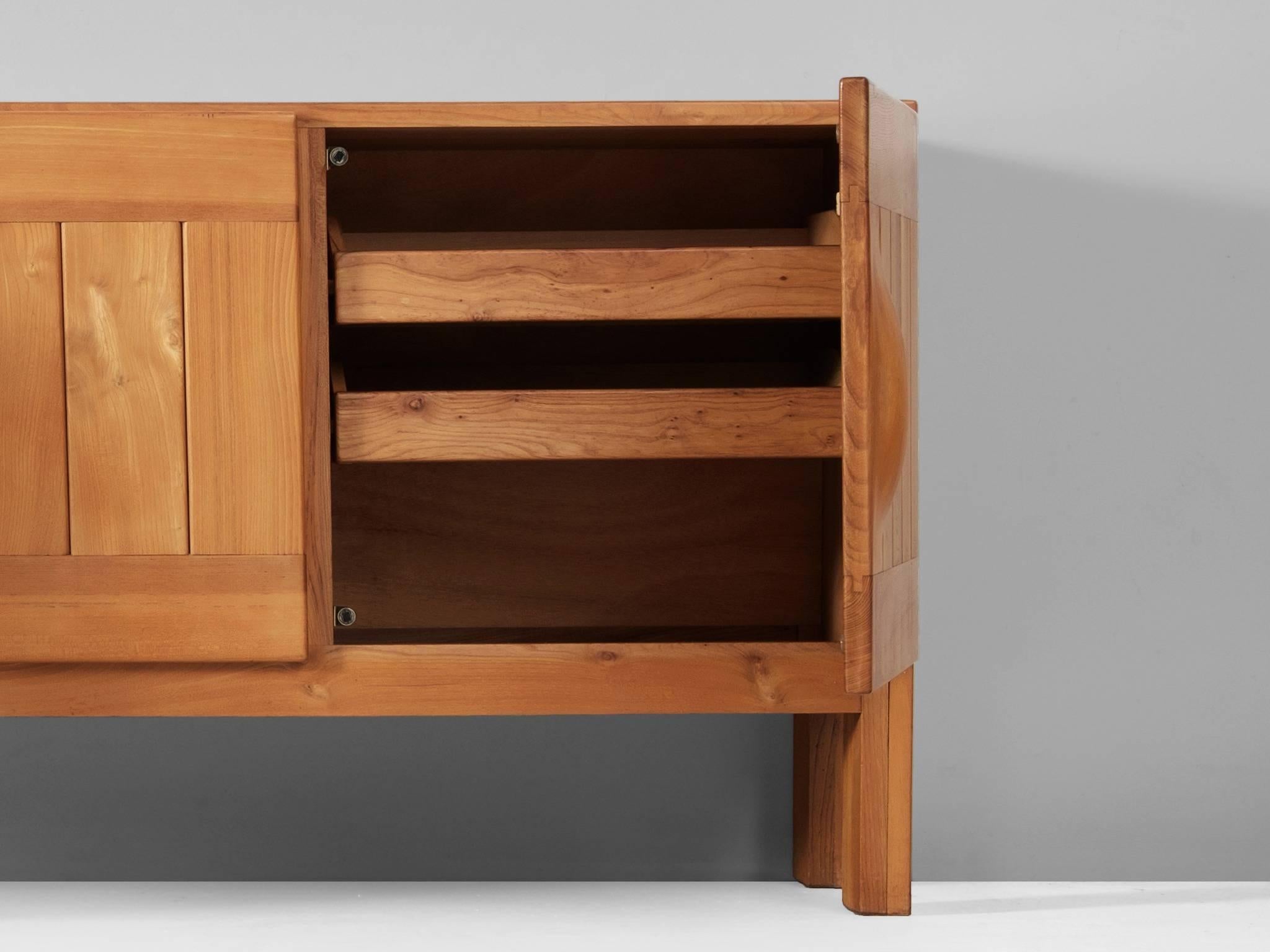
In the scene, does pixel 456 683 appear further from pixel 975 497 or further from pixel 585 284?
pixel 975 497

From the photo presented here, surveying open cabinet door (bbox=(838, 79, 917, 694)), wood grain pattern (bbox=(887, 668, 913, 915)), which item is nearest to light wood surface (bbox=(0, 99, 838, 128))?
open cabinet door (bbox=(838, 79, 917, 694))

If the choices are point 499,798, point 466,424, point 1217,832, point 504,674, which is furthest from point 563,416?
point 1217,832

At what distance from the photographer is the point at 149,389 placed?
1554 millimetres

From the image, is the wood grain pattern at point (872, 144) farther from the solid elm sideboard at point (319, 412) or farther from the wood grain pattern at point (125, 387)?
the wood grain pattern at point (125, 387)

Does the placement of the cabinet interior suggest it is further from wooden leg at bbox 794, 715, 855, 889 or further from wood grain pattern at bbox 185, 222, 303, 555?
wood grain pattern at bbox 185, 222, 303, 555

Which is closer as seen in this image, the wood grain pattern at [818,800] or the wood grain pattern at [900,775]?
the wood grain pattern at [900,775]

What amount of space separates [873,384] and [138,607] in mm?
900

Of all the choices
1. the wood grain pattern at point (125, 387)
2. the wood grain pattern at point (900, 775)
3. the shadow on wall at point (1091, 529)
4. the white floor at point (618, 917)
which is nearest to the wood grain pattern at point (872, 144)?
the shadow on wall at point (1091, 529)

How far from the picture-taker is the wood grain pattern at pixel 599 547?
1963mm

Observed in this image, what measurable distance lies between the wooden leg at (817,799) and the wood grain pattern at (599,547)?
0.56 feet

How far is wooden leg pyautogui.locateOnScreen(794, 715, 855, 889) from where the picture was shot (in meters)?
1.83

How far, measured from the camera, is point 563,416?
160cm

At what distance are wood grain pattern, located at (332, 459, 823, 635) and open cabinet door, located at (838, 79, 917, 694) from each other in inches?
13.0

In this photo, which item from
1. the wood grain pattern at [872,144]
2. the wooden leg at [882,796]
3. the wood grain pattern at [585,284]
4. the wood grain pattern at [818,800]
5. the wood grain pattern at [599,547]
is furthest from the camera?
the wood grain pattern at [599,547]
